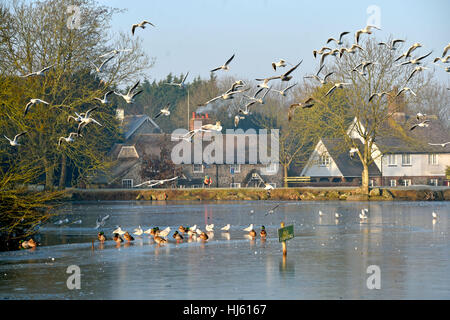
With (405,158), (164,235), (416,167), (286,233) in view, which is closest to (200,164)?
(405,158)

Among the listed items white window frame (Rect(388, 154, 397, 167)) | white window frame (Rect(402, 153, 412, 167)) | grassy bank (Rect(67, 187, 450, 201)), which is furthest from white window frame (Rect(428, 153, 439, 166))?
grassy bank (Rect(67, 187, 450, 201))

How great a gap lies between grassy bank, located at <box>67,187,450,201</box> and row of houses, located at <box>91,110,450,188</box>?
11.4 m

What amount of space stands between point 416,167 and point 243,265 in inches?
3101

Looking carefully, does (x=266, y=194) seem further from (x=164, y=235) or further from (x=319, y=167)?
(x=164, y=235)

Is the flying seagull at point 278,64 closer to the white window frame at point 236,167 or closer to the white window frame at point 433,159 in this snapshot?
the white window frame at point 236,167

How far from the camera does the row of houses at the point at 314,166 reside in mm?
97950

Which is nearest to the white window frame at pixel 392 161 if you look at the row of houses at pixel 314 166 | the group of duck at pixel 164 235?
the row of houses at pixel 314 166

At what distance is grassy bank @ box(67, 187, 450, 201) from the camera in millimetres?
79562

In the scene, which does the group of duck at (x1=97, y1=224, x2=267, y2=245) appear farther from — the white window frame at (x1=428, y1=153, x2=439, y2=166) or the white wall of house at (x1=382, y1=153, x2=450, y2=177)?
the white window frame at (x1=428, y1=153, x2=439, y2=166)

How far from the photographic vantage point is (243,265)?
28.6 metres

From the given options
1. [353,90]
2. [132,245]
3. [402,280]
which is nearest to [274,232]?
[132,245]
